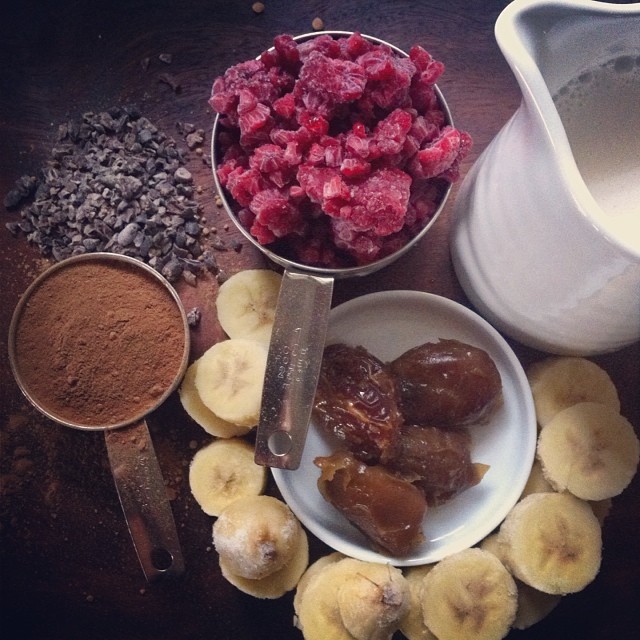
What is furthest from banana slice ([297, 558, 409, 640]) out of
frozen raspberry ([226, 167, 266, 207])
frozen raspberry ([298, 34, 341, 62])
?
frozen raspberry ([298, 34, 341, 62])

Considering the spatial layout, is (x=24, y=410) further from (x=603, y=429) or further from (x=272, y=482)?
(x=603, y=429)

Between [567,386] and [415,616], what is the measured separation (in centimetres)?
45

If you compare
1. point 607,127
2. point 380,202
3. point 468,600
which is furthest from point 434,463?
point 607,127

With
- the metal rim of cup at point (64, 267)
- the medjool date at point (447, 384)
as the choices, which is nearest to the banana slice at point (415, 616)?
the medjool date at point (447, 384)

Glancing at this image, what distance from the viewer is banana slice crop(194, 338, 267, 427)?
1.13m

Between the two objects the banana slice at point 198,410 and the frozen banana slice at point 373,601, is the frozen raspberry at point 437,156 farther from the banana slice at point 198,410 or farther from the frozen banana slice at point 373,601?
the frozen banana slice at point 373,601

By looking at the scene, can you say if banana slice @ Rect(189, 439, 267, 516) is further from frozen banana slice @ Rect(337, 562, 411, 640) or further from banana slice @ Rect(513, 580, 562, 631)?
banana slice @ Rect(513, 580, 562, 631)

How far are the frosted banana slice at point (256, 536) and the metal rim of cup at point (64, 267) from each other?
21cm

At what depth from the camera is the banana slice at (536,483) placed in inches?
45.7

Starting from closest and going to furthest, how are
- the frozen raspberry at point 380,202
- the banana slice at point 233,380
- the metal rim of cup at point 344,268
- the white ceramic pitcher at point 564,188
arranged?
the white ceramic pitcher at point 564,188 < the frozen raspberry at point 380,202 < the metal rim of cup at point 344,268 < the banana slice at point 233,380

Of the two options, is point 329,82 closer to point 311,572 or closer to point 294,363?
point 294,363

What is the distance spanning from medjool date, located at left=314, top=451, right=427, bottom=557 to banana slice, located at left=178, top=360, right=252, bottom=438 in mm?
178

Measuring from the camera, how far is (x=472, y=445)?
118cm

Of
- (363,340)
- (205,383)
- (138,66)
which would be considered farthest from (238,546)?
(138,66)
